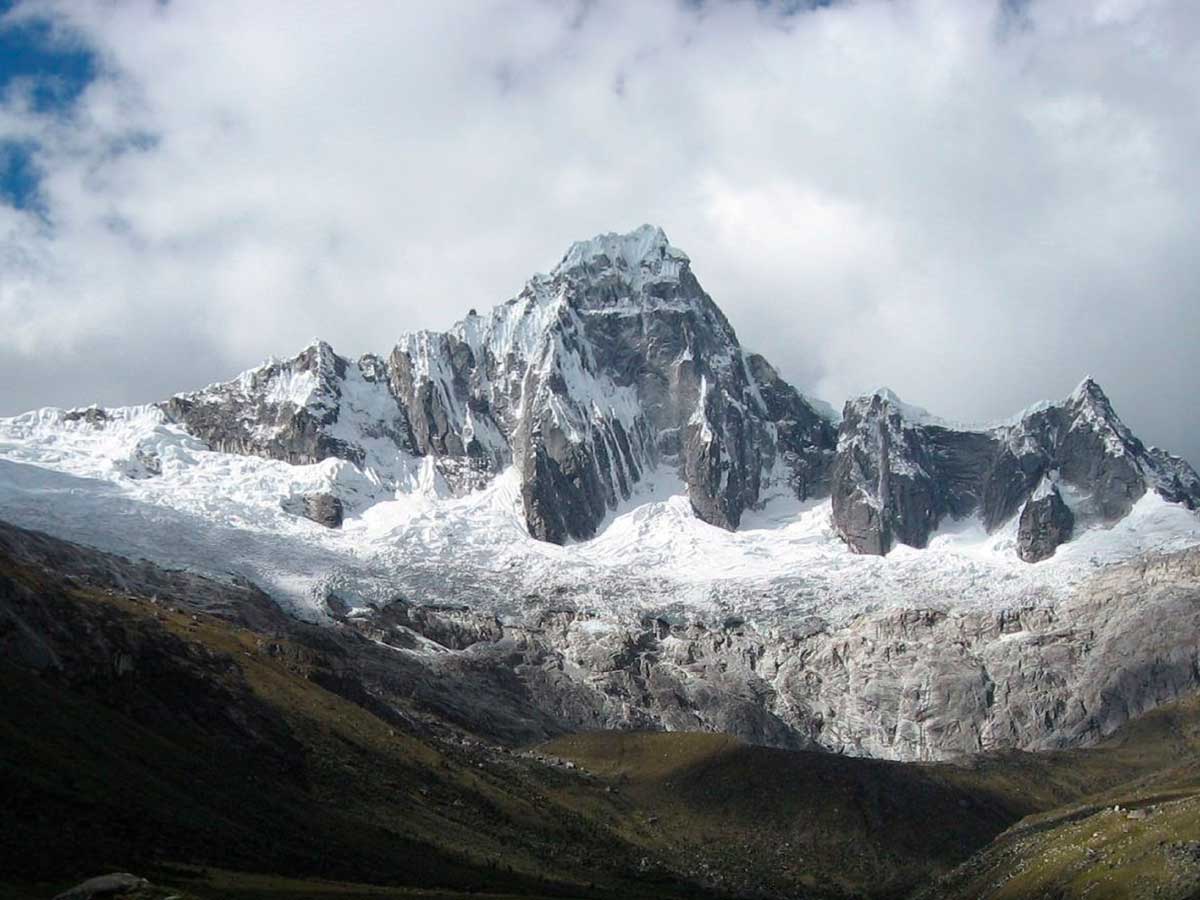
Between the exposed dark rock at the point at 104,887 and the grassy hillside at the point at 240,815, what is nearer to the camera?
the exposed dark rock at the point at 104,887

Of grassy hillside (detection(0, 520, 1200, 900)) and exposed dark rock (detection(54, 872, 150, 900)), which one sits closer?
exposed dark rock (detection(54, 872, 150, 900))

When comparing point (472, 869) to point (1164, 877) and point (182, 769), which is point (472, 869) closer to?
point (182, 769)

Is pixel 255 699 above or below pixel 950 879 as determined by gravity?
above

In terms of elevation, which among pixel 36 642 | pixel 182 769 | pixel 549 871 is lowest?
pixel 549 871

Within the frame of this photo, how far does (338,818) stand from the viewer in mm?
168625

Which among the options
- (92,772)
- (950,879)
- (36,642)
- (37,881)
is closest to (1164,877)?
(950,879)

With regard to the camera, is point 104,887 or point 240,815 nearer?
point 104,887

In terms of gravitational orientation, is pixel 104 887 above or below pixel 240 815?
above

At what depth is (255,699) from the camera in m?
200

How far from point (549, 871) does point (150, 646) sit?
65683 mm

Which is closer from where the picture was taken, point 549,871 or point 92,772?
point 92,772

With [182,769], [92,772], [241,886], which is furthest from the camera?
[182,769]

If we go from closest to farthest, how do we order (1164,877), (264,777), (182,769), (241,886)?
(1164,877), (241,886), (182,769), (264,777)

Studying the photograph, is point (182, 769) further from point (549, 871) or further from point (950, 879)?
point (950, 879)
